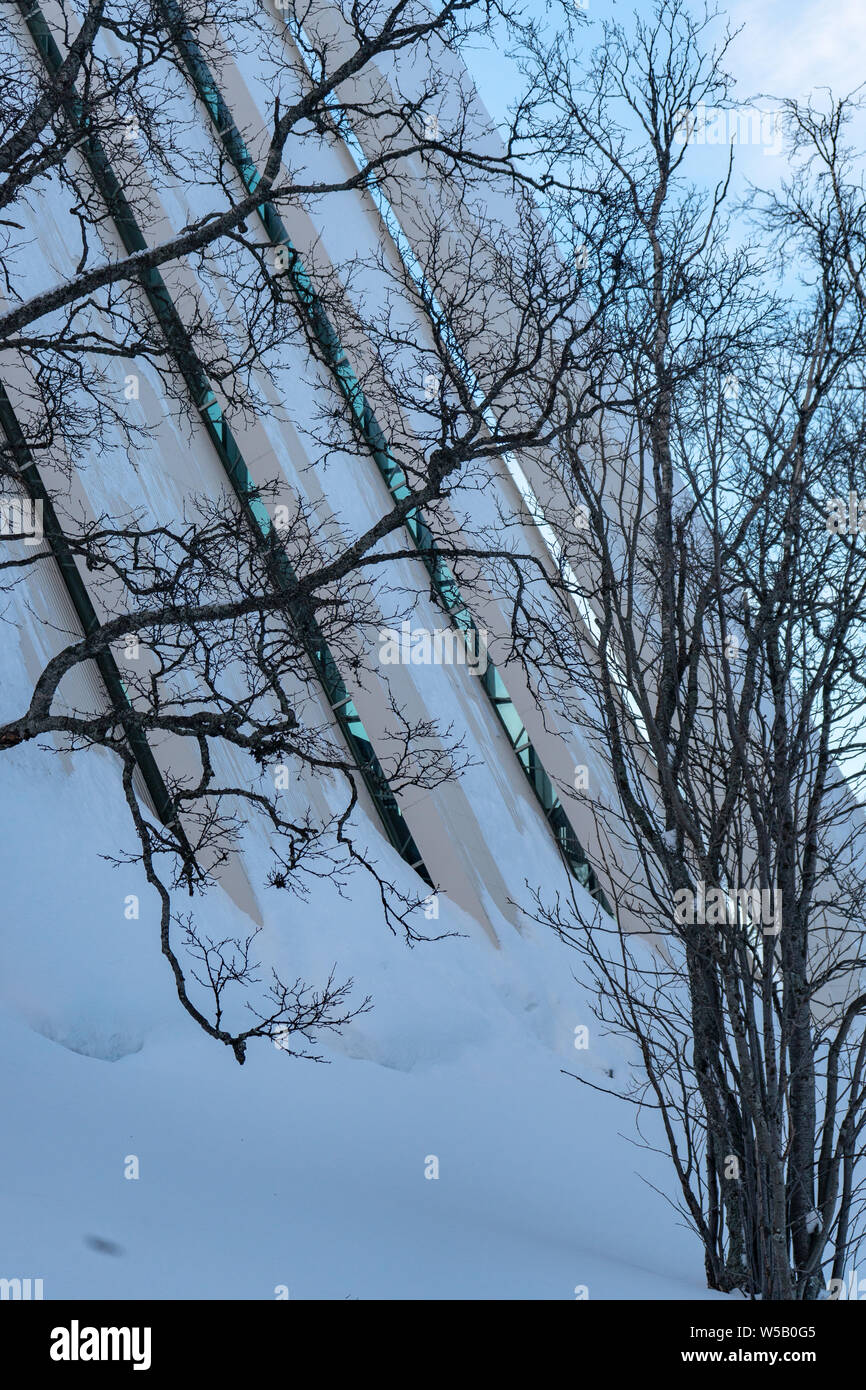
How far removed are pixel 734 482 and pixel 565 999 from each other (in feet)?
24.5

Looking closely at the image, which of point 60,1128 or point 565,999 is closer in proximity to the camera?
point 60,1128

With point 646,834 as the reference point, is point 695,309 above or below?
above

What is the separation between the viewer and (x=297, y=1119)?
8.95 m

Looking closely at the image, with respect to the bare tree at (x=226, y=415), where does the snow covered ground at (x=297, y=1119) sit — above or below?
below

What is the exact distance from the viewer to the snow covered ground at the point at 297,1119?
242 inches

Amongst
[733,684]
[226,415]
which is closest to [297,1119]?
[733,684]

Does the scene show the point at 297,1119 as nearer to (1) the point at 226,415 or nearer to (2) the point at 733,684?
(2) the point at 733,684

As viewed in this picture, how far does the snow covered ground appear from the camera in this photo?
6148 millimetres

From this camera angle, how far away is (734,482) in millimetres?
6945

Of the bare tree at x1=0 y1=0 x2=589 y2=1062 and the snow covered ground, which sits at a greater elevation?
the bare tree at x1=0 y1=0 x2=589 y2=1062
